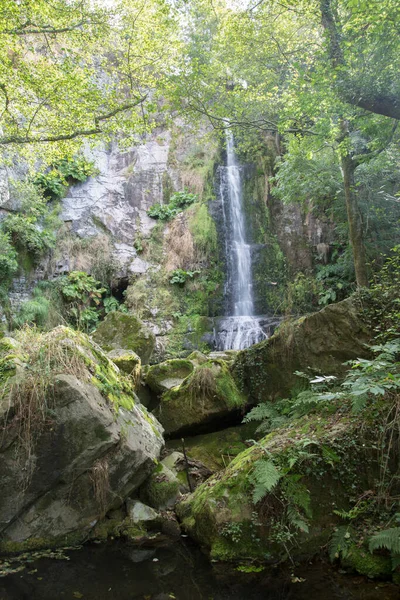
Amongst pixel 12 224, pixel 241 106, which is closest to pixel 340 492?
pixel 241 106

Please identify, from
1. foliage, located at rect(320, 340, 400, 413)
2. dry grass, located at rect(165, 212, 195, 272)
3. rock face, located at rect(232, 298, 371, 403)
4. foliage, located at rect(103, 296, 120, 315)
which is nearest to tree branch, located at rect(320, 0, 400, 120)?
rock face, located at rect(232, 298, 371, 403)

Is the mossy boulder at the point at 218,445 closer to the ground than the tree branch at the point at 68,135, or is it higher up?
closer to the ground

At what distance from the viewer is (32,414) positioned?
3.75 metres

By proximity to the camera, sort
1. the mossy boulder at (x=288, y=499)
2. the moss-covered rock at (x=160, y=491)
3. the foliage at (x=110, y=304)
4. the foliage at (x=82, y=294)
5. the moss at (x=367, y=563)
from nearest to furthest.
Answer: the moss at (x=367, y=563)
the mossy boulder at (x=288, y=499)
the moss-covered rock at (x=160, y=491)
the foliage at (x=82, y=294)
the foliage at (x=110, y=304)

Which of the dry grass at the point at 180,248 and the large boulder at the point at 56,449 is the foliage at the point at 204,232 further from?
the large boulder at the point at 56,449

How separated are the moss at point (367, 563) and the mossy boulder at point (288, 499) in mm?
247

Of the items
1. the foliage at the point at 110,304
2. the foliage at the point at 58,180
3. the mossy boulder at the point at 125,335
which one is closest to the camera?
the mossy boulder at the point at 125,335

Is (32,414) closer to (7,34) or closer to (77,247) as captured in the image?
(7,34)

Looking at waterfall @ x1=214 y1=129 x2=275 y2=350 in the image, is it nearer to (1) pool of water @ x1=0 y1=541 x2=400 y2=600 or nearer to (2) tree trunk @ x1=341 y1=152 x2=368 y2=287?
(2) tree trunk @ x1=341 y1=152 x2=368 y2=287

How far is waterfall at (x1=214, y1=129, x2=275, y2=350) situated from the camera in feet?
39.8

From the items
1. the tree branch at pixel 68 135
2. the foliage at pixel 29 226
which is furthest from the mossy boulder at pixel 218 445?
the foliage at pixel 29 226

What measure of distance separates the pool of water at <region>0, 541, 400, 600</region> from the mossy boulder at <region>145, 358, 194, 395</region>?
341 cm

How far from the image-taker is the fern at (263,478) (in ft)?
11.2

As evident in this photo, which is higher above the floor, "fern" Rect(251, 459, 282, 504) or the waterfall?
the waterfall
